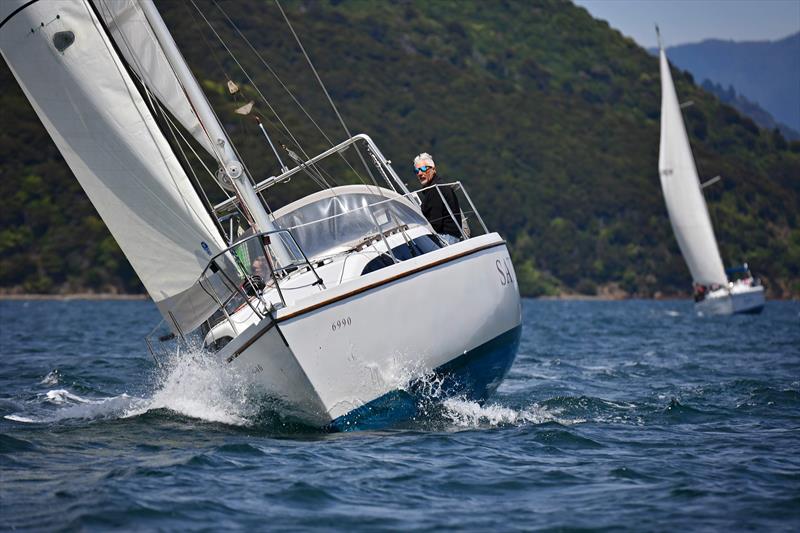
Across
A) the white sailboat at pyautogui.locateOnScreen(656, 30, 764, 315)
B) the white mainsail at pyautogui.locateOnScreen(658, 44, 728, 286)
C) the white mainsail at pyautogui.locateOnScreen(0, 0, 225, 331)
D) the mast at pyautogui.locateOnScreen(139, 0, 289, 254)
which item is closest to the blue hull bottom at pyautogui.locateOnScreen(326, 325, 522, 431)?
the white mainsail at pyautogui.locateOnScreen(0, 0, 225, 331)

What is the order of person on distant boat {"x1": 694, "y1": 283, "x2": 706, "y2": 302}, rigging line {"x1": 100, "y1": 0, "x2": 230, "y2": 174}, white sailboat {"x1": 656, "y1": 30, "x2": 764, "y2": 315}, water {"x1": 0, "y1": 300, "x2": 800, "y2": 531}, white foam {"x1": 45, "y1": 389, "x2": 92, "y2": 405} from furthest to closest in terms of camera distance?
white sailboat {"x1": 656, "y1": 30, "x2": 764, "y2": 315} → person on distant boat {"x1": 694, "y1": 283, "x2": 706, "y2": 302} → white foam {"x1": 45, "y1": 389, "x2": 92, "y2": 405} → rigging line {"x1": 100, "y1": 0, "x2": 230, "y2": 174} → water {"x1": 0, "y1": 300, "x2": 800, "y2": 531}

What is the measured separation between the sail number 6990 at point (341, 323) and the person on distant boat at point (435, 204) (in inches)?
89.2

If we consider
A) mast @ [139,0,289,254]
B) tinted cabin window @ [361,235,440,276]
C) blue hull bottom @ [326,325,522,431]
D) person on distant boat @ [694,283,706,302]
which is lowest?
person on distant boat @ [694,283,706,302]

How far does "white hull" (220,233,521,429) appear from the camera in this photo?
855 cm

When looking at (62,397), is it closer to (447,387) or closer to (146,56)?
(146,56)

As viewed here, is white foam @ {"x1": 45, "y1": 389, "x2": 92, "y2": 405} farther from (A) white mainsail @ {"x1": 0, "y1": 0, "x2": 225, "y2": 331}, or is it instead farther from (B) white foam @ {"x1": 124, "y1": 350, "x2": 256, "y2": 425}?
(A) white mainsail @ {"x1": 0, "y1": 0, "x2": 225, "y2": 331}

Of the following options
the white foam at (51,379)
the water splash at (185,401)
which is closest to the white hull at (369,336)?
the water splash at (185,401)

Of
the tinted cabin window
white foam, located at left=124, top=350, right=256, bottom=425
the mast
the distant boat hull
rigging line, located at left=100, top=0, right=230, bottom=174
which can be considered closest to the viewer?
white foam, located at left=124, top=350, right=256, bottom=425

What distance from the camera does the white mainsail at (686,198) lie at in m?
42.6

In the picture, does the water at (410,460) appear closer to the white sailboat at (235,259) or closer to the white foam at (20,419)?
the white foam at (20,419)

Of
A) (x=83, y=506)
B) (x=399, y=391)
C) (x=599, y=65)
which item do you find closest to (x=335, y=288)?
(x=399, y=391)

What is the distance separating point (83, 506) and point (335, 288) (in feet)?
9.19

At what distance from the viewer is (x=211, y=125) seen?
1005cm

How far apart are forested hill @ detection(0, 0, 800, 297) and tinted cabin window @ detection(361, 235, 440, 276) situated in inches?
2160
